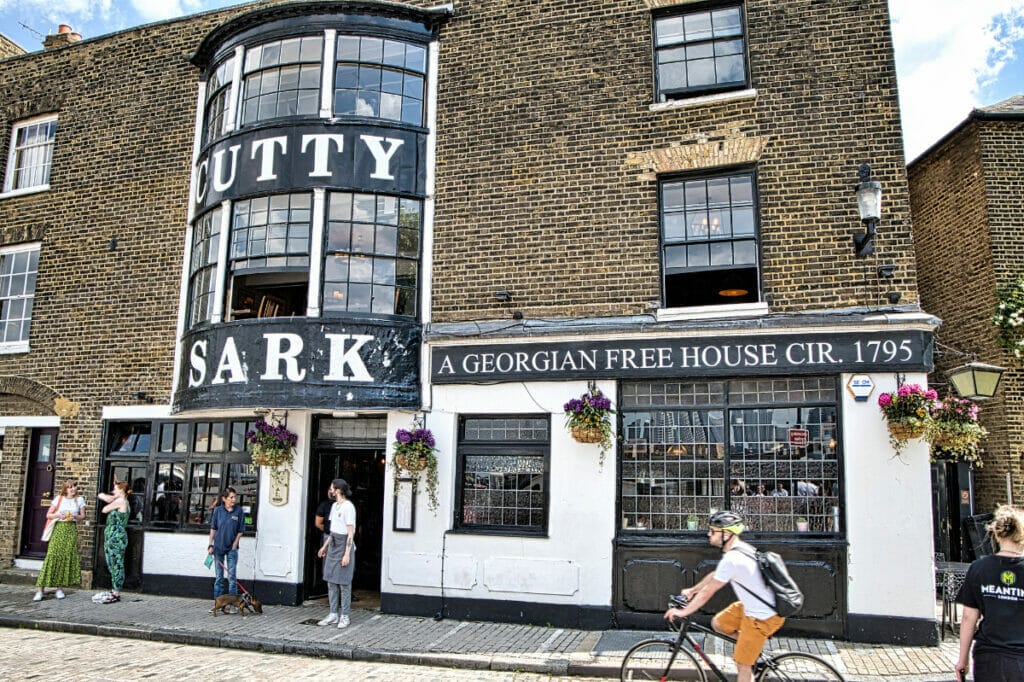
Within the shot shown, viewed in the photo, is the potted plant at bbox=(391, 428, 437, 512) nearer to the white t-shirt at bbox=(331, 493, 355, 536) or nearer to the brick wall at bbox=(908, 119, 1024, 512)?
the white t-shirt at bbox=(331, 493, 355, 536)

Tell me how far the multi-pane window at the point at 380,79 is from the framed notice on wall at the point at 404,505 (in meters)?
5.58

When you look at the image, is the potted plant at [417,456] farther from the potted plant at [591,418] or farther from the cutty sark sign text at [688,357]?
the potted plant at [591,418]

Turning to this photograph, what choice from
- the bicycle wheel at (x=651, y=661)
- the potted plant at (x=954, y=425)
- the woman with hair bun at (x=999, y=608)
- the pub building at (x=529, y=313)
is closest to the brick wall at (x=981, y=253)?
the potted plant at (x=954, y=425)

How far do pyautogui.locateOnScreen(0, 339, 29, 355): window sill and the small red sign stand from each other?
13.3m

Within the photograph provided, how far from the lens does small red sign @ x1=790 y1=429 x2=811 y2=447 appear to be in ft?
31.6

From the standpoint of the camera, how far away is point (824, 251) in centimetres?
988

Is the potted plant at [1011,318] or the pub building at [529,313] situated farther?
the potted plant at [1011,318]

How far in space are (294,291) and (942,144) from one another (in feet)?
40.8

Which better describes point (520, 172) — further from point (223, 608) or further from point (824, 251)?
point (223, 608)

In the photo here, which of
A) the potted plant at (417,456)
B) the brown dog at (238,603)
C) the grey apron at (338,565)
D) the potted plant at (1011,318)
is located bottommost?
the brown dog at (238,603)

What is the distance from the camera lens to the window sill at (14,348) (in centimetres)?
1400

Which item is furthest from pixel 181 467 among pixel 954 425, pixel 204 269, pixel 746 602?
pixel 954 425

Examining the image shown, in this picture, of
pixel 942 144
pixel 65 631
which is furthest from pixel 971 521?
pixel 65 631

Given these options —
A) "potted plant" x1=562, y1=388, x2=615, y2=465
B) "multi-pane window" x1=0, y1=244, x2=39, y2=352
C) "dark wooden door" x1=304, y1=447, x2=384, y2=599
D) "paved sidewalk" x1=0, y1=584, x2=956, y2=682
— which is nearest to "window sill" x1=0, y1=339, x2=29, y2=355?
"multi-pane window" x1=0, y1=244, x2=39, y2=352
